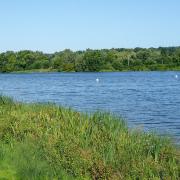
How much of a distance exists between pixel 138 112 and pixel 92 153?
21.4 meters

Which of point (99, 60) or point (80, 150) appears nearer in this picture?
point (80, 150)

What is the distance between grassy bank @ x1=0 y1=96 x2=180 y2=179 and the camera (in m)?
11.0

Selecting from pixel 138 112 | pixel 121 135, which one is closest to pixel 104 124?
pixel 121 135

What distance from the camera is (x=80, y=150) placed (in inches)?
488

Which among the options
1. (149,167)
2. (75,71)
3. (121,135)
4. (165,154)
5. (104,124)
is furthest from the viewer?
(75,71)

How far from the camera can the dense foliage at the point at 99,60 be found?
536 ft

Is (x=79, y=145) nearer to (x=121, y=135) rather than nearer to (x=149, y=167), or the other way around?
(x=121, y=135)

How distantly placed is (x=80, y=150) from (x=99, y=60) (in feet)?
501

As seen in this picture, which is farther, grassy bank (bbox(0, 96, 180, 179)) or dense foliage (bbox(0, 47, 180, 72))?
dense foliage (bbox(0, 47, 180, 72))

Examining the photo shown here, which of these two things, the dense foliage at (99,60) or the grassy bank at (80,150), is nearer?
the grassy bank at (80,150)

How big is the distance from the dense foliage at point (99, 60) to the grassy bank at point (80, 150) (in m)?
141

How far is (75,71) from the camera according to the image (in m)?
173

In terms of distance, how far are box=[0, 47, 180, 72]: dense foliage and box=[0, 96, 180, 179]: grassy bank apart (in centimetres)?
14142

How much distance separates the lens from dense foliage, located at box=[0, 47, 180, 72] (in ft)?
536
